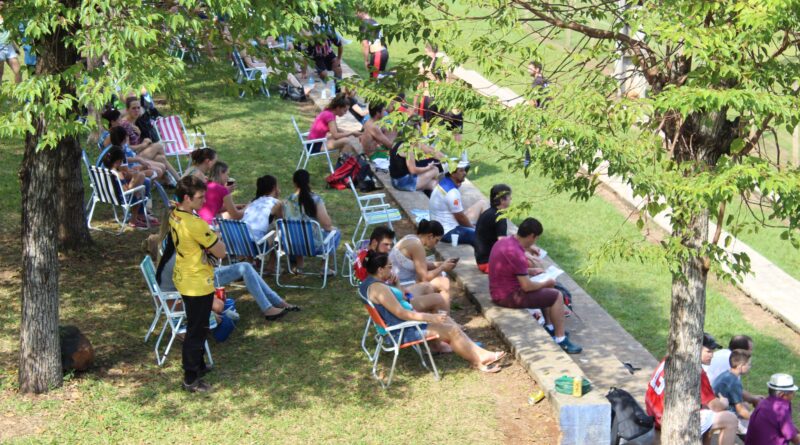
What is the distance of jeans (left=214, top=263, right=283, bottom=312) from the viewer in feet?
31.2

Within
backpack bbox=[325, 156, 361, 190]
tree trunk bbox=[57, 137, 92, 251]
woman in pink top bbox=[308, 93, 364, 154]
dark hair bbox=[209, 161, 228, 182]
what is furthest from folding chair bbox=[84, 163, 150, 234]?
woman in pink top bbox=[308, 93, 364, 154]

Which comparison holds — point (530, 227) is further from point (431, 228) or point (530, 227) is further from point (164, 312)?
point (164, 312)

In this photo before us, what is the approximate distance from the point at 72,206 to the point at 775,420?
7180mm

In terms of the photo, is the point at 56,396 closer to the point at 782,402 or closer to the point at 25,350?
the point at 25,350

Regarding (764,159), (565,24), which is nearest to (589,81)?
(565,24)

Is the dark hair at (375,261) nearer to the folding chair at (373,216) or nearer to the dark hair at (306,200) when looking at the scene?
the dark hair at (306,200)

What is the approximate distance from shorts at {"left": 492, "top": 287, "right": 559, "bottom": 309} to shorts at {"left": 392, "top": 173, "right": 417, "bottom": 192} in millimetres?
4326

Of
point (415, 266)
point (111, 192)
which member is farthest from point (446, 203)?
point (111, 192)

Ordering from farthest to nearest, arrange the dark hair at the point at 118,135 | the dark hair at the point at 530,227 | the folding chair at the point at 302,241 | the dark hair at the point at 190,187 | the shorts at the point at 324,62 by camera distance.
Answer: the shorts at the point at 324,62 → the dark hair at the point at 118,135 → the folding chair at the point at 302,241 → the dark hair at the point at 530,227 → the dark hair at the point at 190,187

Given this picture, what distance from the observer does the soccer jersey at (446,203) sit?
39.1 ft

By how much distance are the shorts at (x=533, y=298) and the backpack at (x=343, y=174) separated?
4589 millimetres

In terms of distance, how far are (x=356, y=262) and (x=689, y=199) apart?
15.1ft

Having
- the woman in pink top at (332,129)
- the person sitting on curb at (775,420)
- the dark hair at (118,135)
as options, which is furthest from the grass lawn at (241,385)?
the woman in pink top at (332,129)

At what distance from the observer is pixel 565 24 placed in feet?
24.8
